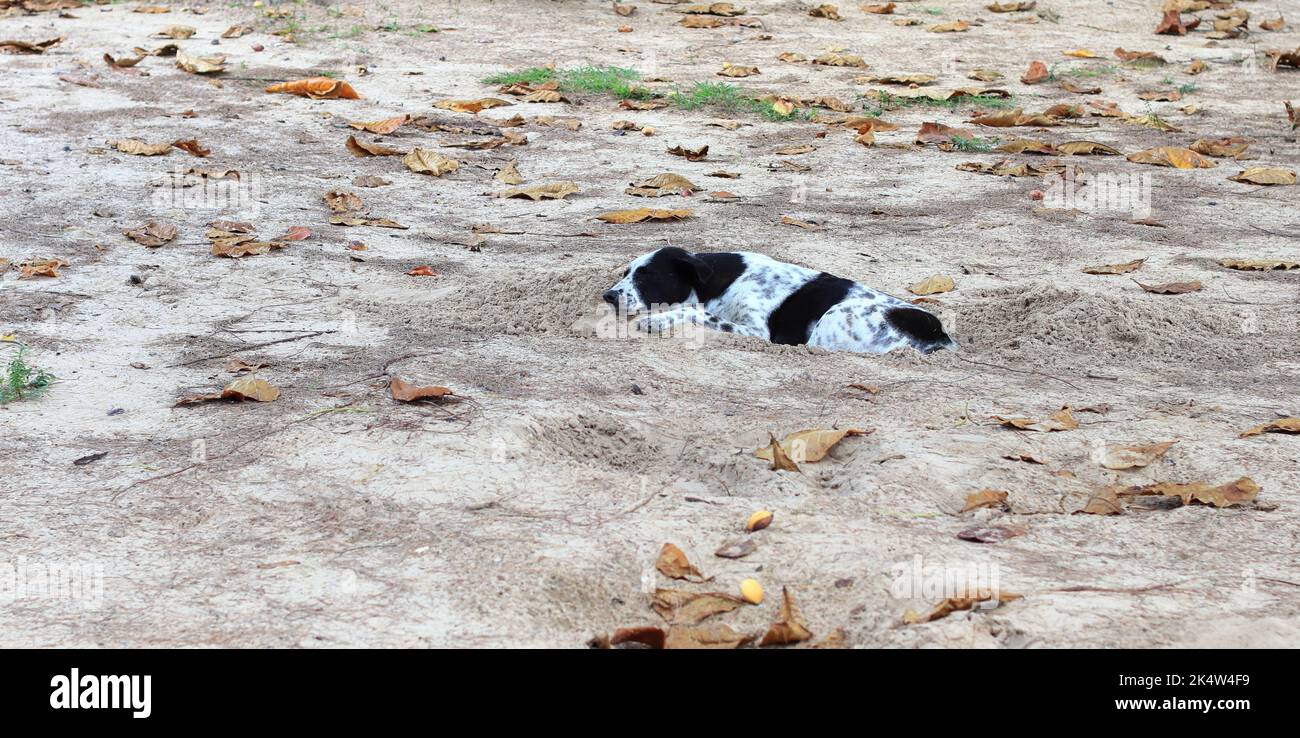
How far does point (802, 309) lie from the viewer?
5.81m

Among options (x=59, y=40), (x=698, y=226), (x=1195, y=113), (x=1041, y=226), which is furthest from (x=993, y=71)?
(x=59, y=40)

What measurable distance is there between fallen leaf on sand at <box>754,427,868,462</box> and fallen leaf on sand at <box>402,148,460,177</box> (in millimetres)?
4746

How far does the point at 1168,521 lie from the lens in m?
3.47

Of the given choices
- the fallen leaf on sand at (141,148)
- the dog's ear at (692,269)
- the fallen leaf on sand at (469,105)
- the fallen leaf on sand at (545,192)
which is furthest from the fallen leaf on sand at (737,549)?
the fallen leaf on sand at (469,105)

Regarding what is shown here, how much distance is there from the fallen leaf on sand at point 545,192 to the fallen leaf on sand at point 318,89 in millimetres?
2616

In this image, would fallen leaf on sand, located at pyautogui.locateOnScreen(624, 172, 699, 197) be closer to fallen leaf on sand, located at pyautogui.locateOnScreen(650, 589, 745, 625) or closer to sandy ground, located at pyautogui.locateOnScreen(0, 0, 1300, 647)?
sandy ground, located at pyautogui.locateOnScreen(0, 0, 1300, 647)

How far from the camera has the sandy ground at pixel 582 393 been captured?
9.91ft

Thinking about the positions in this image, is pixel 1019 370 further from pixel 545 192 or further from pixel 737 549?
pixel 545 192

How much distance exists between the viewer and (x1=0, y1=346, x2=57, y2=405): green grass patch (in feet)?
14.3

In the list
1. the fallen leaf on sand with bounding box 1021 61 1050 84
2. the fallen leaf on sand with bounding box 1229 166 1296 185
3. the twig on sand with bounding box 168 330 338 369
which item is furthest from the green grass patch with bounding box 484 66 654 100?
the twig on sand with bounding box 168 330 338 369

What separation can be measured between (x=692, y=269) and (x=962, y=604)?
3274 mm
